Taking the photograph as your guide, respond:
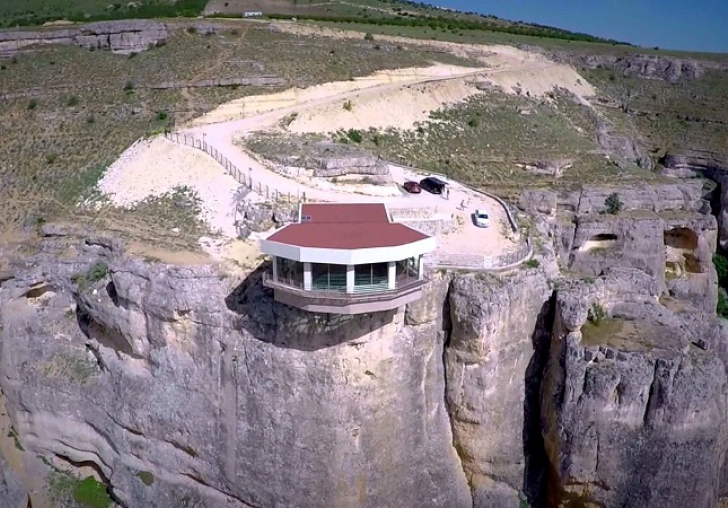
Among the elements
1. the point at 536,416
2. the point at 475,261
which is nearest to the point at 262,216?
the point at 475,261

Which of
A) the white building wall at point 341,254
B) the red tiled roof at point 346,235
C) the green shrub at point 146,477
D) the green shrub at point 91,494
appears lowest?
the green shrub at point 91,494

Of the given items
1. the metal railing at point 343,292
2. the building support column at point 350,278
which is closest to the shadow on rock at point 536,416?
the metal railing at point 343,292

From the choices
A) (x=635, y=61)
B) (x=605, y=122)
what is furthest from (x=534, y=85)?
(x=635, y=61)

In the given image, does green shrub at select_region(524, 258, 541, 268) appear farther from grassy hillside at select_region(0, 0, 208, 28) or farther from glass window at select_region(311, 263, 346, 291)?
grassy hillside at select_region(0, 0, 208, 28)

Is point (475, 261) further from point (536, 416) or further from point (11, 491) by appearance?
point (11, 491)

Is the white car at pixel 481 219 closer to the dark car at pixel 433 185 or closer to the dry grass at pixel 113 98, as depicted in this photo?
the dark car at pixel 433 185

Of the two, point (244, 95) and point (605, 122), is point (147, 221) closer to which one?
point (244, 95)
